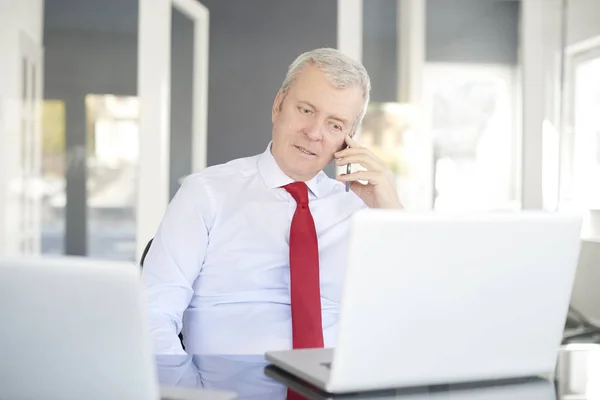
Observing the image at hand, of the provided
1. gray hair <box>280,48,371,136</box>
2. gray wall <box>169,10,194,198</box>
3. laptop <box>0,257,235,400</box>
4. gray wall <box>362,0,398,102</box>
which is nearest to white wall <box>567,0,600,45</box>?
gray wall <box>362,0,398,102</box>

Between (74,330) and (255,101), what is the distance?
506 cm

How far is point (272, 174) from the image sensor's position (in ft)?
7.05

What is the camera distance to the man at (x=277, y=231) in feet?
6.40

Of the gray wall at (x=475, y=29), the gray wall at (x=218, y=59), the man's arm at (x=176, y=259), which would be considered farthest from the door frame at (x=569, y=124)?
the man's arm at (x=176, y=259)

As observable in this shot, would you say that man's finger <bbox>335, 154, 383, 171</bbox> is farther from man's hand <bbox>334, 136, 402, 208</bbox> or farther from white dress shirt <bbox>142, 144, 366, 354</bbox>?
white dress shirt <bbox>142, 144, 366, 354</bbox>

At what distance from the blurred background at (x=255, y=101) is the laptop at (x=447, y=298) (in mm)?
4202

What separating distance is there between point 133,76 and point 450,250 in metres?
5.14

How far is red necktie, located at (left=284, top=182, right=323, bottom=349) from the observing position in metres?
1.92

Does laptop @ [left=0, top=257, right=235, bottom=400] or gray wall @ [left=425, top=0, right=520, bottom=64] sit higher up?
gray wall @ [left=425, top=0, right=520, bottom=64]

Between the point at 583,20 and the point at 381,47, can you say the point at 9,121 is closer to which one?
the point at 381,47

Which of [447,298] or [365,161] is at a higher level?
[365,161]

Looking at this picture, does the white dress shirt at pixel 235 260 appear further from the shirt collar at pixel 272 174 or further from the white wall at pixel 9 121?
the white wall at pixel 9 121

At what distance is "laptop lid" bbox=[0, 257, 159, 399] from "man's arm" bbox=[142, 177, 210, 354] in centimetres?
85

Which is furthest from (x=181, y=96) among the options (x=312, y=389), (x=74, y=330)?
(x=74, y=330)
